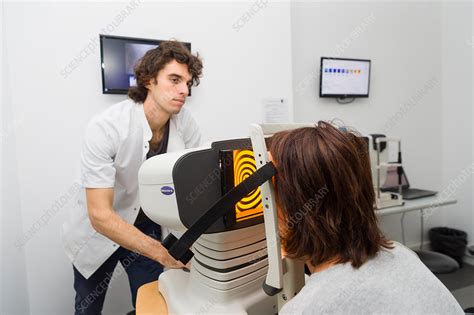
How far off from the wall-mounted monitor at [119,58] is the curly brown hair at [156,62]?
565mm

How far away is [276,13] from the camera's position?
2383 millimetres

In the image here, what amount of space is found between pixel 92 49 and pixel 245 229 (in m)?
1.65

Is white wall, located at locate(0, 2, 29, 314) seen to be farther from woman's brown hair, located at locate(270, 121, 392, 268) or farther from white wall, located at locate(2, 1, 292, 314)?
woman's brown hair, located at locate(270, 121, 392, 268)

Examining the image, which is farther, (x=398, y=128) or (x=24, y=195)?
(x=398, y=128)

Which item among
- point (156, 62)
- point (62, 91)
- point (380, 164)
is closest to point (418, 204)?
point (380, 164)

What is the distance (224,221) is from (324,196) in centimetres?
22

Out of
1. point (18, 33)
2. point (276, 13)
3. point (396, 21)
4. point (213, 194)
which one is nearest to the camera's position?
point (213, 194)

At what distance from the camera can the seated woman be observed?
1.94 feet

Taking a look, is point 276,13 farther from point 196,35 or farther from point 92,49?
point 92,49

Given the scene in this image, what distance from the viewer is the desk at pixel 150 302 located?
0.92 meters

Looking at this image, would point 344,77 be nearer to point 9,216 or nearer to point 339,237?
point 339,237

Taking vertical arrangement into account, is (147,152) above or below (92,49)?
below

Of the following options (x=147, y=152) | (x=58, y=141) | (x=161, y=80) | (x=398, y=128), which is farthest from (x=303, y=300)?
(x=398, y=128)

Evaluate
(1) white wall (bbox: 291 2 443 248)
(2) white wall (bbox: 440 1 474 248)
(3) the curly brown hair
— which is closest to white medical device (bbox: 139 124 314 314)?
(3) the curly brown hair
